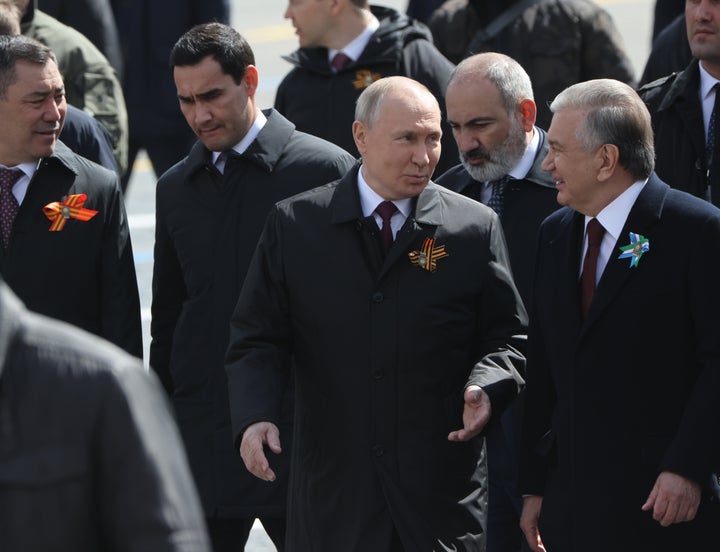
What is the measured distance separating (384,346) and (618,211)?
84cm

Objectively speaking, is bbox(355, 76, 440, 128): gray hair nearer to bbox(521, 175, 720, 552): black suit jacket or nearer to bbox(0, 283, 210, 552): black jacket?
bbox(521, 175, 720, 552): black suit jacket

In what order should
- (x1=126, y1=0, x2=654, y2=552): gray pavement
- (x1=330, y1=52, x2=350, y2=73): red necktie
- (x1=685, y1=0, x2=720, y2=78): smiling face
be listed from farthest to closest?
(x1=126, y1=0, x2=654, y2=552): gray pavement < (x1=330, y1=52, x2=350, y2=73): red necktie < (x1=685, y1=0, x2=720, y2=78): smiling face

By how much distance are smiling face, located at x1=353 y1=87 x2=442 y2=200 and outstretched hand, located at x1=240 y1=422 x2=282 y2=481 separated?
85 cm

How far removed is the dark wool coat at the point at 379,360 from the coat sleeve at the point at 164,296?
92 centimetres

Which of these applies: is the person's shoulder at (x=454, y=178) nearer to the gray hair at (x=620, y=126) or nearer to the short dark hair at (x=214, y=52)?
the short dark hair at (x=214, y=52)

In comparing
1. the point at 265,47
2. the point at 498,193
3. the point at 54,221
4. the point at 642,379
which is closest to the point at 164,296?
the point at 54,221

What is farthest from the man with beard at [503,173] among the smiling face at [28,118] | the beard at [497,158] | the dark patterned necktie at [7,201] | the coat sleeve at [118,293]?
the dark patterned necktie at [7,201]

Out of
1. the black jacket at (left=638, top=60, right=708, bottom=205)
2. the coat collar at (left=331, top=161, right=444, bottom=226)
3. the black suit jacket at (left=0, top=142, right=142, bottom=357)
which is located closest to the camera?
the coat collar at (left=331, top=161, right=444, bottom=226)

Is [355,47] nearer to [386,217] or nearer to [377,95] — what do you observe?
[377,95]

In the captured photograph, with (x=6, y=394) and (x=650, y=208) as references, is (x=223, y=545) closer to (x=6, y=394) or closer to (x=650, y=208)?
(x=650, y=208)

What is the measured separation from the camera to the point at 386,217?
5672mm

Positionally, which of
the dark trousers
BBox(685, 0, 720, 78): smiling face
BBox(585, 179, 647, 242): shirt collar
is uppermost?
BBox(685, 0, 720, 78): smiling face

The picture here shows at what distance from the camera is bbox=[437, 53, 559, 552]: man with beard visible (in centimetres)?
643

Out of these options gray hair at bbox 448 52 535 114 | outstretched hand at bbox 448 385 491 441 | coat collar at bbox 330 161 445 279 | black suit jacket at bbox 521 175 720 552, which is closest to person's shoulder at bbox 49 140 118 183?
coat collar at bbox 330 161 445 279
